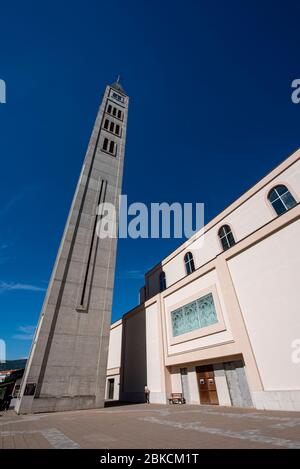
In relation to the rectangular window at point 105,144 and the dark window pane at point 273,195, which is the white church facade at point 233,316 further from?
the rectangular window at point 105,144

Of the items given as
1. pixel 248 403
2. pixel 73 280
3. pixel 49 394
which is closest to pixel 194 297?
pixel 248 403

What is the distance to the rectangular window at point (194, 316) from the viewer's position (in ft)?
50.1

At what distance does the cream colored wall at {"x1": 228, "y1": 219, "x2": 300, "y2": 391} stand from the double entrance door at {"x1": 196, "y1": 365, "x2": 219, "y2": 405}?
484 cm

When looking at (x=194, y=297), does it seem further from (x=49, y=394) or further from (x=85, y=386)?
(x=49, y=394)

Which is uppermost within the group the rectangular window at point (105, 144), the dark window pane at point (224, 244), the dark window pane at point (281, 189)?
the rectangular window at point (105, 144)

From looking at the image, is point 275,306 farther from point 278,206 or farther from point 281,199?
point 281,199

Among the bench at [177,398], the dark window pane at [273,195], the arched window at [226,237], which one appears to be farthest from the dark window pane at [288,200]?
the bench at [177,398]

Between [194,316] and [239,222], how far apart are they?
26.3 ft

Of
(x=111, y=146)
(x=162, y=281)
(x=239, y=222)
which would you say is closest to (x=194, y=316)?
(x=239, y=222)

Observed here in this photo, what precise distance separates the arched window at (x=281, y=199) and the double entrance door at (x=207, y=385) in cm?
1165

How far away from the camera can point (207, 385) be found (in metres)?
15.2

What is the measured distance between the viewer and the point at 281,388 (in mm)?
10211

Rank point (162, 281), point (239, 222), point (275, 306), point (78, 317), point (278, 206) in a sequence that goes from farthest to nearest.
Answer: point (162, 281), point (239, 222), point (78, 317), point (278, 206), point (275, 306)

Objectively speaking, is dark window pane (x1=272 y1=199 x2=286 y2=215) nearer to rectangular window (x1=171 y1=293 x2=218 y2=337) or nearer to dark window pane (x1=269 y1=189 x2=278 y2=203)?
dark window pane (x1=269 y1=189 x2=278 y2=203)
